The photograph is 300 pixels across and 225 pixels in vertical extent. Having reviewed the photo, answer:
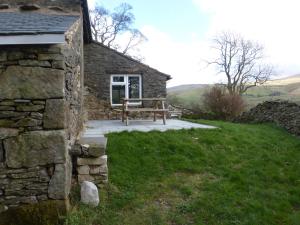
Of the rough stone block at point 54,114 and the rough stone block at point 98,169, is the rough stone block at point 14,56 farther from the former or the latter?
the rough stone block at point 98,169

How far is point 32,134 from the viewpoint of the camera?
15.3 feet

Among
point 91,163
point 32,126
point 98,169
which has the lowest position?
point 98,169

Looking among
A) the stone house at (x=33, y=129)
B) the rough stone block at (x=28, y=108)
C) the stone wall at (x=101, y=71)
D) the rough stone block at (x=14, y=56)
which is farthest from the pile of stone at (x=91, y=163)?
the stone wall at (x=101, y=71)

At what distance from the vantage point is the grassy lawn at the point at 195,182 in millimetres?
5203

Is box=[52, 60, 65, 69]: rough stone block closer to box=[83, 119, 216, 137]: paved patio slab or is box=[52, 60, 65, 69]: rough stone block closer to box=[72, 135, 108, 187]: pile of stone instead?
box=[72, 135, 108, 187]: pile of stone

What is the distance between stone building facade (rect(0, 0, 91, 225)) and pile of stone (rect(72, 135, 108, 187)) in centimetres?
96

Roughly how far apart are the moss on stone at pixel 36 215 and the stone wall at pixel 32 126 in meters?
0.05

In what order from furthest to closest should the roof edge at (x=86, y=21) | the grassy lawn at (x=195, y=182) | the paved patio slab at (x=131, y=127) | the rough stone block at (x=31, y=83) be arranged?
the roof edge at (x=86, y=21), the paved patio slab at (x=131, y=127), the grassy lawn at (x=195, y=182), the rough stone block at (x=31, y=83)

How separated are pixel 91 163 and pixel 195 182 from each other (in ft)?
6.94

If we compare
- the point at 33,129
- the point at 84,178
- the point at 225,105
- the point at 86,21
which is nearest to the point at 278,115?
the point at 225,105

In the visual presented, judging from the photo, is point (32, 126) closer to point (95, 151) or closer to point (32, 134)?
point (32, 134)

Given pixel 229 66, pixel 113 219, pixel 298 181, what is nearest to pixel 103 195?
pixel 113 219

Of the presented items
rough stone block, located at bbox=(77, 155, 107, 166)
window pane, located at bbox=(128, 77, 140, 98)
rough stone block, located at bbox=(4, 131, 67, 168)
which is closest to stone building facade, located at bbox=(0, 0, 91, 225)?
rough stone block, located at bbox=(4, 131, 67, 168)

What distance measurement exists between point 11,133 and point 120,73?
11318 mm
